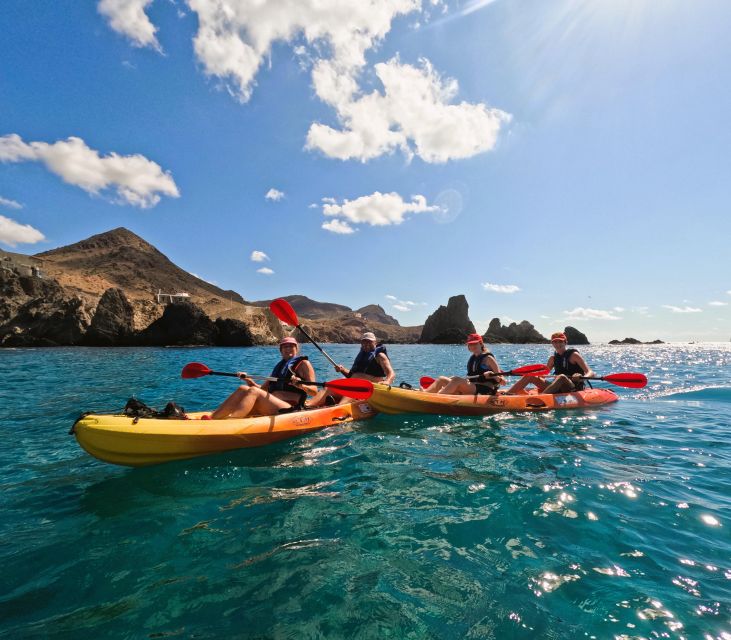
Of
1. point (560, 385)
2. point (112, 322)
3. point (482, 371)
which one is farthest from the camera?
point (112, 322)

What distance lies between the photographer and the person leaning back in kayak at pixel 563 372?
10.2 meters

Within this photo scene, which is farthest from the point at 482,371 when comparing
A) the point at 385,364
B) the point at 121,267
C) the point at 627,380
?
the point at 121,267

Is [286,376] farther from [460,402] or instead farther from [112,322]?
[112,322]

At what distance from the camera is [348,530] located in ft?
12.0

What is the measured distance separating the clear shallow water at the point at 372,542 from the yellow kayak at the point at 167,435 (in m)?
0.23

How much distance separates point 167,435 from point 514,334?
426 ft

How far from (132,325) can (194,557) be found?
58.4 meters

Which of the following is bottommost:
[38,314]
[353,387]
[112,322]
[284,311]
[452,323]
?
[353,387]

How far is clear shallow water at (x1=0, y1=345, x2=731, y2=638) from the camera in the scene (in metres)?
2.53

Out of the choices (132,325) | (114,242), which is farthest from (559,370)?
(114,242)

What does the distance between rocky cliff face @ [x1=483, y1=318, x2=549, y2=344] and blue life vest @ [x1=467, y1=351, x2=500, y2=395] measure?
117275 millimetres

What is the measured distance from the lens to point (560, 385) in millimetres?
10227

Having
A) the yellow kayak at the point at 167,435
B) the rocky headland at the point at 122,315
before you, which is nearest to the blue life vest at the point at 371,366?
the yellow kayak at the point at 167,435

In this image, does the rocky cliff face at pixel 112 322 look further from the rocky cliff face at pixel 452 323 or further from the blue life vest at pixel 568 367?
the rocky cliff face at pixel 452 323
